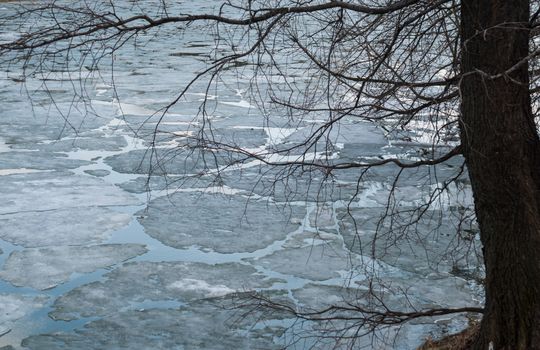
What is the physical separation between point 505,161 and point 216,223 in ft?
12.4

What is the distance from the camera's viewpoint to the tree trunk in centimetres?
315

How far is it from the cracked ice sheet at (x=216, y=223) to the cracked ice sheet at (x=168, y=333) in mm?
1171

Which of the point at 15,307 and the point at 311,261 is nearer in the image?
the point at 15,307

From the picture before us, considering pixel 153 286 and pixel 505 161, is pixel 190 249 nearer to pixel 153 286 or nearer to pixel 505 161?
pixel 153 286

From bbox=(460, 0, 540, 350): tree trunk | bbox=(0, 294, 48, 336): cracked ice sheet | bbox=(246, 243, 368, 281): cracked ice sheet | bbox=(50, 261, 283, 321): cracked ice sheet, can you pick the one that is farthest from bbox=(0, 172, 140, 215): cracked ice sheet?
bbox=(460, 0, 540, 350): tree trunk

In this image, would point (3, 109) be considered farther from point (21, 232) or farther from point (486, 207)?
point (486, 207)

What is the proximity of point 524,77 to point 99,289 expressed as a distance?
313 cm

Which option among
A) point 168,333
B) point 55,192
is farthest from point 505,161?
point 55,192

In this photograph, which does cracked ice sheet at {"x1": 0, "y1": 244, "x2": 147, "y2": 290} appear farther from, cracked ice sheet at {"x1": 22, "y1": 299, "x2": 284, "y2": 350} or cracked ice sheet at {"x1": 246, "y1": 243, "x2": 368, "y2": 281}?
cracked ice sheet at {"x1": 246, "y1": 243, "x2": 368, "y2": 281}

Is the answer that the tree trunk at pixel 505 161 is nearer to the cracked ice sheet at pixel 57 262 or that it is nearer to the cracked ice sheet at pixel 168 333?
the cracked ice sheet at pixel 168 333

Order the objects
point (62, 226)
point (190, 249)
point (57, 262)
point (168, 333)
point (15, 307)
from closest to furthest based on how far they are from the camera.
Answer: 1. point (168, 333)
2. point (15, 307)
3. point (57, 262)
4. point (190, 249)
5. point (62, 226)

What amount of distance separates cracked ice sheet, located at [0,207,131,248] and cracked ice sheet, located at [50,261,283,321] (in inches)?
29.1

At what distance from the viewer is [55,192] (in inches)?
294

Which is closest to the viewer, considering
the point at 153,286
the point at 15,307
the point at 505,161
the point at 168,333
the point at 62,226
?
the point at 505,161
